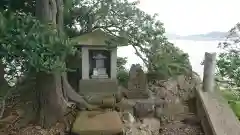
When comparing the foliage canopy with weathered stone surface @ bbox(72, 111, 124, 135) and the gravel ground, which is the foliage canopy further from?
the gravel ground

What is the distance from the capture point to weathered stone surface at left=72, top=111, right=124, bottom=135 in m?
2.22

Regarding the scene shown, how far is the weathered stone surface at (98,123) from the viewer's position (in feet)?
7.30

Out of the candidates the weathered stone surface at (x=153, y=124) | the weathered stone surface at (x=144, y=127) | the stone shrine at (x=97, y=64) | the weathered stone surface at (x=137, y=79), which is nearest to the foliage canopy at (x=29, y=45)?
the weathered stone surface at (x=144, y=127)

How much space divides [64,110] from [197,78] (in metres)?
1.70

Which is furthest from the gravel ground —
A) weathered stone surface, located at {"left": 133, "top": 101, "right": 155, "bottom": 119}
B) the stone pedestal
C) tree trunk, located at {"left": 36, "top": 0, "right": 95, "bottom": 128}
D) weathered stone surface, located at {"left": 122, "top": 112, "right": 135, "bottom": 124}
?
tree trunk, located at {"left": 36, "top": 0, "right": 95, "bottom": 128}

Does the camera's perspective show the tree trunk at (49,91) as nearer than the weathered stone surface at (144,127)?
Yes

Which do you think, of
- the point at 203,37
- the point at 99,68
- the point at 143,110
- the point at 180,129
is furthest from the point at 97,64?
the point at 203,37

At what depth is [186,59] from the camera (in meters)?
3.13

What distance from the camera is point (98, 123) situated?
2.33 meters

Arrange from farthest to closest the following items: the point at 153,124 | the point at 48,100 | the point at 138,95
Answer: the point at 138,95, the point at 153,124, the point at 48,100

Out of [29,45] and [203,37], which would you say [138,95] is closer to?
[203,37]

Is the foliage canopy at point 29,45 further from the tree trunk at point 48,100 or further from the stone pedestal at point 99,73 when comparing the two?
the stone pedestal at point 99,73

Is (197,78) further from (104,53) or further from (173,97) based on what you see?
(104,53)

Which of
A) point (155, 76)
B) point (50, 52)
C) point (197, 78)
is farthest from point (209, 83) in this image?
point (50, 52)
